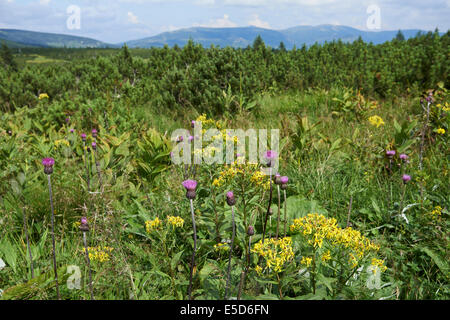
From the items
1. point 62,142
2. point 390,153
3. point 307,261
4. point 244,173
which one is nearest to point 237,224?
point 244,173

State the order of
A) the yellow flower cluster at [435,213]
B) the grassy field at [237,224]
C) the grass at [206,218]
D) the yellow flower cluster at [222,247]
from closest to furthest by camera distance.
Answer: the grassy field at [237,224]
the grass at [206,218]
the yellow flower cluster at [222,247]
the yellow flower cluster at [435,213]

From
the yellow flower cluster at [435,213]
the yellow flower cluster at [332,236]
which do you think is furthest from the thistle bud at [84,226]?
the yellow flower cluster at [435,213]

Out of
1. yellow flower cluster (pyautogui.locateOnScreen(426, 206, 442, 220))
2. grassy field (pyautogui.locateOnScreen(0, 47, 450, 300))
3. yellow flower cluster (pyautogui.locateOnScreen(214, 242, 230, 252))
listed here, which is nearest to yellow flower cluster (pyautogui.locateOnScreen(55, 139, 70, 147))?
grassy field (pyautogui.locateOnScreen(0, 47, 450, 300))

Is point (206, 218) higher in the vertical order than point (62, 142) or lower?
lower

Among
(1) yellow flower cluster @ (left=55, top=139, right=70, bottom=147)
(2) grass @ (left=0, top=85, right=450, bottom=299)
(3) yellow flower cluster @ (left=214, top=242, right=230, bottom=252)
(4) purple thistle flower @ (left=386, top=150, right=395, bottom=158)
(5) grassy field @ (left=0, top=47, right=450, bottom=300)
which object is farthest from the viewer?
(1) yellow flower cluster @ (left=55, top=139, right=70, bottom=147)

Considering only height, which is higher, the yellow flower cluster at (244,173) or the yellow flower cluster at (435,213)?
the yellow flower cluster at (244,173)

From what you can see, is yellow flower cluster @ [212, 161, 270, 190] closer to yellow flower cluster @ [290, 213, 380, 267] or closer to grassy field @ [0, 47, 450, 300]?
grassy field @ [0, 47, 450, 300]

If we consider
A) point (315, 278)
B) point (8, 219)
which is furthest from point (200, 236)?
point (8, 219)

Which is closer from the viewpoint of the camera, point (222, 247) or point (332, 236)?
point (332, 236)

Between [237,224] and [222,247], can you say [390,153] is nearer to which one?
[237,224]

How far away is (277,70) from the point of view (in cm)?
830

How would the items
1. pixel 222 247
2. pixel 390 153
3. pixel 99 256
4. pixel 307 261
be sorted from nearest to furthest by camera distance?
pixel 307 261 < pixel 99 256 < pixel 222 247 < pixel 390 153

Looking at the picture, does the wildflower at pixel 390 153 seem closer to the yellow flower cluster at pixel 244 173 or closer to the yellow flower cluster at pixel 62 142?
the yellow flower cluster at pixel 244 173
